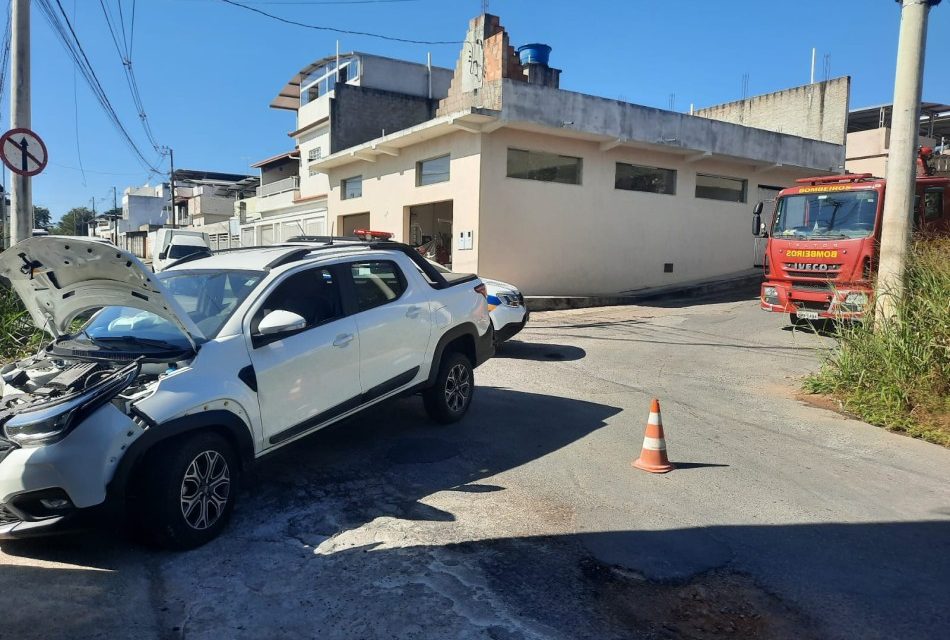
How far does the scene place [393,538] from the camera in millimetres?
3959

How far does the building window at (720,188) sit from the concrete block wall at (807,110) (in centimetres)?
389

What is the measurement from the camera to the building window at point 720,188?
70.1 feet

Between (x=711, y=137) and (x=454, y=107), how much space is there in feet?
26.3

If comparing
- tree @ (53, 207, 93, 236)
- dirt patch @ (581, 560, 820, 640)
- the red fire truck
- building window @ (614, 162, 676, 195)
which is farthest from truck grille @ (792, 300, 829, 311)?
tree @ (53, 207, 93, 236)

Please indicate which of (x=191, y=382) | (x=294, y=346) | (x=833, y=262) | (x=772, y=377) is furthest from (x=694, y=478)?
(x=833, y=262)

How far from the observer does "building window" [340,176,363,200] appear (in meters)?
23.0

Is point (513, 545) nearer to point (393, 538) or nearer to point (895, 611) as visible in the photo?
point (393, 538)

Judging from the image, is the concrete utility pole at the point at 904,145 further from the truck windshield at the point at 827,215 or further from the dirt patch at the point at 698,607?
the dirt patch at the point at 698,607

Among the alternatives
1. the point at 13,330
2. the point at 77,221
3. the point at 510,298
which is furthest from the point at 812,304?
the point at 77,221

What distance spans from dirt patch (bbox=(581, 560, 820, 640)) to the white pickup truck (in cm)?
226

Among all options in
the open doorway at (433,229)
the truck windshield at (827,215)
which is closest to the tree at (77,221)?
the open doorway at (433,229)

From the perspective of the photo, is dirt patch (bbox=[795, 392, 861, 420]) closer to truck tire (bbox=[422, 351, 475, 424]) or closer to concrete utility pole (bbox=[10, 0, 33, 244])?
truck tire (bbox=[422, 351, 475, 424])

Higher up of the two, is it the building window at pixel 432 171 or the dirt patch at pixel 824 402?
the building window at pixel 432 171

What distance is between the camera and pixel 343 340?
4.86m
